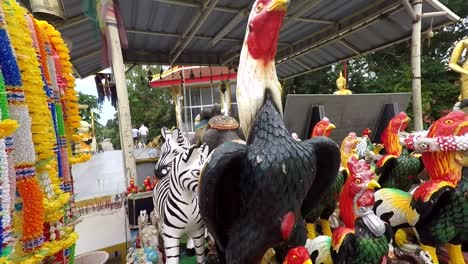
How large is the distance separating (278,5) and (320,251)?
1243 millimetres

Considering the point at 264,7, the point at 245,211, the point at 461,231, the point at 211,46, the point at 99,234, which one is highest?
the point at 211,46

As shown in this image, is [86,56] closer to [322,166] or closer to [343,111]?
[343,111]

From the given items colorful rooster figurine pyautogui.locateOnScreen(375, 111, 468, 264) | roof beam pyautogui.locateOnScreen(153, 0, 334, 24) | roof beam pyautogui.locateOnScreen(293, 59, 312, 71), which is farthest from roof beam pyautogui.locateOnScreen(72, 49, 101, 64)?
colorful rooster figurine pyautogui.locateOnScreen(375, 111, 468, 264)

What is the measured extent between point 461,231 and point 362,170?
31.8 inches

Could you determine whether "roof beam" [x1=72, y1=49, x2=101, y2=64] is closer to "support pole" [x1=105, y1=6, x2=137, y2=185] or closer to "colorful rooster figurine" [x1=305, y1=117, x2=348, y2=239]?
"support pole" [x1=105, y1=6, x2=137, y2=185]

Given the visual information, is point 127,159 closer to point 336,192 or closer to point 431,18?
point 336,192

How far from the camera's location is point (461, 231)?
1.71 metres

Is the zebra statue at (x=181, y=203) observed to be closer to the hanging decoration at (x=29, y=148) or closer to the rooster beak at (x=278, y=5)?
the hanging decoration at (x=29, y=148)

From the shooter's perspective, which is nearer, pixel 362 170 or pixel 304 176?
pixel 304 176

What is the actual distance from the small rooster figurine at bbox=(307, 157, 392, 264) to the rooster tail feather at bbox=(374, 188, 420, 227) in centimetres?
46

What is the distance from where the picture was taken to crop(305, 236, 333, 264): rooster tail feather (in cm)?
152

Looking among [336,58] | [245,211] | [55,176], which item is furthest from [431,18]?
[55,176]

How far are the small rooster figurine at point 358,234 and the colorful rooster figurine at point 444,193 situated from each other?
0.44m

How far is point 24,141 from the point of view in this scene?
90cm
